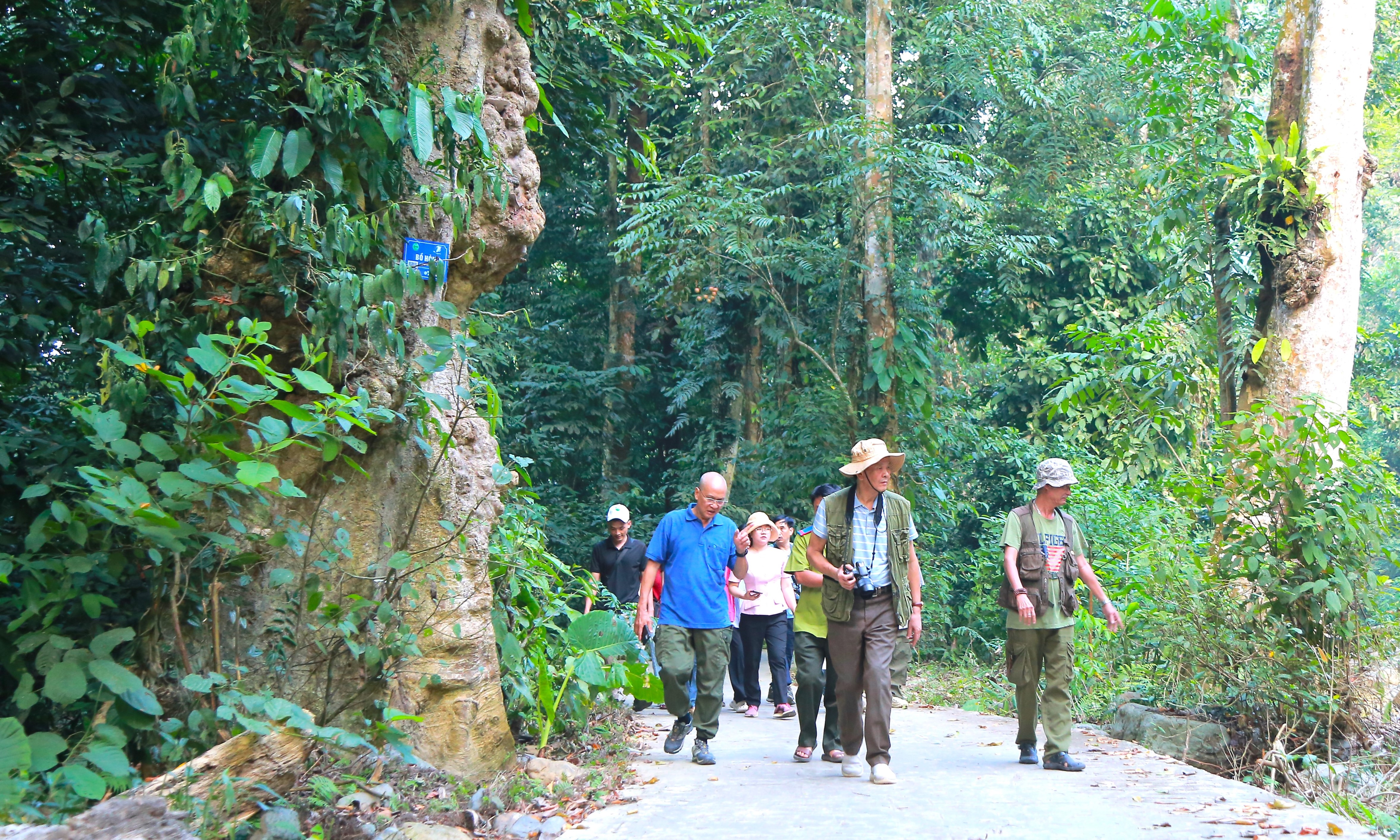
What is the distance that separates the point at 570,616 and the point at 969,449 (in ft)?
38.9

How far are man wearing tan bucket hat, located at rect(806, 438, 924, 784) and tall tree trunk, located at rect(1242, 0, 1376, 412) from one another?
4554mm

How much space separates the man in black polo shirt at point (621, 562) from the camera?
11742mm

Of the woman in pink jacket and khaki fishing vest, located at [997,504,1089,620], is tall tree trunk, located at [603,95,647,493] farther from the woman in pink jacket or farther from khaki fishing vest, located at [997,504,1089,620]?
khaki fishing vest, located at [997,504,1089,620]

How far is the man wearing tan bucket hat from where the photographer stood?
24.2ft

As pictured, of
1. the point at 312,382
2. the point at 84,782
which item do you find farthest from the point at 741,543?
the point at 84,782

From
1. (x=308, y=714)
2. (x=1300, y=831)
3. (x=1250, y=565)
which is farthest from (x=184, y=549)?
(x=1250, y=565)

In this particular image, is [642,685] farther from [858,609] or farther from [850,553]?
[850,553]

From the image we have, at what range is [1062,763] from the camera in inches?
300

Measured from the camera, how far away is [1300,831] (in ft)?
18.4

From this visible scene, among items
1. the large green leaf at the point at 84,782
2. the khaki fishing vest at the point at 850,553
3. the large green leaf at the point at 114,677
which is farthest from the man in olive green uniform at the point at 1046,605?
the large green leaf at the point at 84,782

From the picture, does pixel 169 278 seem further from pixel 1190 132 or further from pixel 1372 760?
pixel 1190 132

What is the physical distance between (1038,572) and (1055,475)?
0.72 meters

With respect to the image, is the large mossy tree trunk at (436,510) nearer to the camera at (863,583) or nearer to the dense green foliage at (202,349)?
the dense green foliage at (202,349)

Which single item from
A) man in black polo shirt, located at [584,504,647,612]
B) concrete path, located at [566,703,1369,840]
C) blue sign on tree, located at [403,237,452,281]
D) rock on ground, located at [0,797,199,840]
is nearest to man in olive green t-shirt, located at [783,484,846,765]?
concrete path, located at [566,703,1369,840]
